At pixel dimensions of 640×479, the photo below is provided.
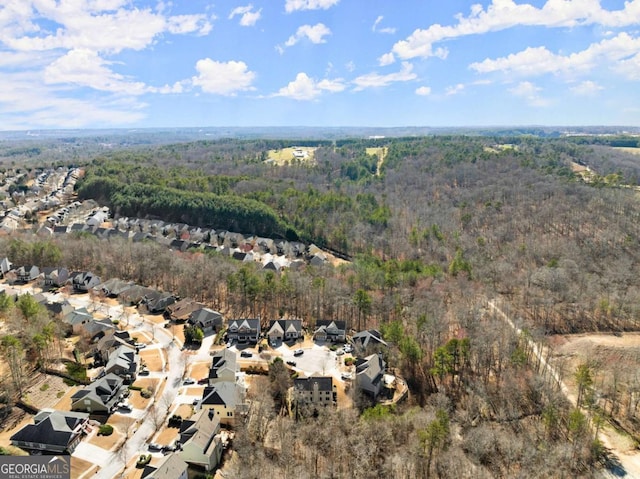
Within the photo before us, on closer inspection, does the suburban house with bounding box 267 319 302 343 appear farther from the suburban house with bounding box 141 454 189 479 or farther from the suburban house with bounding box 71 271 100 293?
the suburban house with bounding box 71 271 100 293

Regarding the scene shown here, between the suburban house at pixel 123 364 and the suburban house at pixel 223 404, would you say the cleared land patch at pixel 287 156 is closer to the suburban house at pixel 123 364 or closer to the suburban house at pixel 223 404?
the suburban house at pixel 123 364

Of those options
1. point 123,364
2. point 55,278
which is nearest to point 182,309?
point 123,364

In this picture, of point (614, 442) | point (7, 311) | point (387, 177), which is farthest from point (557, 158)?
point (7, 311)

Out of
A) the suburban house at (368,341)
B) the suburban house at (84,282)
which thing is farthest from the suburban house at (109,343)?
the suburban house at (368,341)

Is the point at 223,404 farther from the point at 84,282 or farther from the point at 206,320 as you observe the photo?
the point at 84,282

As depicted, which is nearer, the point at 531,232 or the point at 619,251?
the point at 619,251

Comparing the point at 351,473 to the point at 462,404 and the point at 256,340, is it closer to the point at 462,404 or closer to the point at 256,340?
the point at 462,404
